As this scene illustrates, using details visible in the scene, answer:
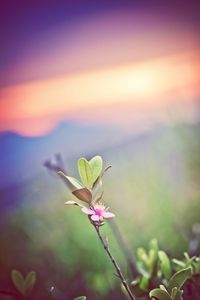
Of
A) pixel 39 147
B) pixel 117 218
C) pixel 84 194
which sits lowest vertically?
pixel 117 218

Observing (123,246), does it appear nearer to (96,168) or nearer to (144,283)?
(144,283)

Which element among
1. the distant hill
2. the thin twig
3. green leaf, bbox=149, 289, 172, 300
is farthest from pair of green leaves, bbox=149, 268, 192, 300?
the distant hill

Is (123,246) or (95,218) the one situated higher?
(95,218)

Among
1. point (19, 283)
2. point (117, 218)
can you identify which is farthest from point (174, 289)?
point (117, 218)

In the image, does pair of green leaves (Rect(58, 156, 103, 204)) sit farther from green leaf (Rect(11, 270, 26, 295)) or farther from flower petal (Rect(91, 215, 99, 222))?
green leaf (Rect(11, 270, 26, 295))

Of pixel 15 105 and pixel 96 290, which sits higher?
pixel 15 105

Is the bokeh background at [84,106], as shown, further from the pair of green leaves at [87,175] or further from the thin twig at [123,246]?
the pair of green leaves at [87,175]

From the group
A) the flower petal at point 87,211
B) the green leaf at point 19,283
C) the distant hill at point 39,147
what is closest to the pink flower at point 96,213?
the flower petal at point 87,211

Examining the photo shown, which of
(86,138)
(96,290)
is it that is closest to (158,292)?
(96,290)

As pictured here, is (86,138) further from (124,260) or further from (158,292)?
(158,292)
